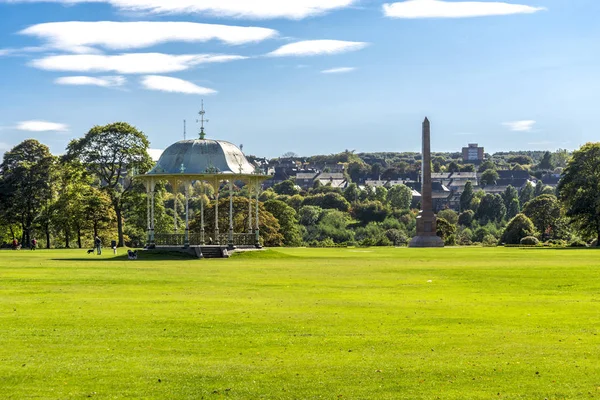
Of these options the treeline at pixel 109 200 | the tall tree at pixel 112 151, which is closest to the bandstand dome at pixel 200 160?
the treeline at pixel 109 200

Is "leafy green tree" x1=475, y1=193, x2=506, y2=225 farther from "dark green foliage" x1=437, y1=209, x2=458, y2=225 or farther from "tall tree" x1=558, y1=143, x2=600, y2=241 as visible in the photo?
"tall tree" x1=558, y1=143, x2=600, y2=241

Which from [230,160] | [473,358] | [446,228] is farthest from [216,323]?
[446,228]

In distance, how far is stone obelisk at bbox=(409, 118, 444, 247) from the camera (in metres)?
89.5

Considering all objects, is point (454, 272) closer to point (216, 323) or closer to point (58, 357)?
point (216, 323)

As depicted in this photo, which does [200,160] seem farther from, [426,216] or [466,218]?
[466,218]

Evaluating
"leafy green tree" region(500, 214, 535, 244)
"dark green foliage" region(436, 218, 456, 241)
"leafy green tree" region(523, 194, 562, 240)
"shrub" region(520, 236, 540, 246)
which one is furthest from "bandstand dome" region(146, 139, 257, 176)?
"leafy green tree" region(523, 194, 562, 240)

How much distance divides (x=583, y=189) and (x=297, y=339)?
7064 cm

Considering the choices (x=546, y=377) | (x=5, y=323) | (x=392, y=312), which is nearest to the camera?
(x=546, y=377)

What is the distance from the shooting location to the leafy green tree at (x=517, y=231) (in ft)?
343

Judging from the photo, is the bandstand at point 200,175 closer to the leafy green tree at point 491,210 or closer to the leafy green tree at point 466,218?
the leafy green tree at point 491,210

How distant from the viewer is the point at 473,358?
701 inches

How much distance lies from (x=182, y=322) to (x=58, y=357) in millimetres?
4702

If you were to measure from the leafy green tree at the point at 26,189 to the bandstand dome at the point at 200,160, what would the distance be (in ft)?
107

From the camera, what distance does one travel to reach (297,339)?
64.7 ft
